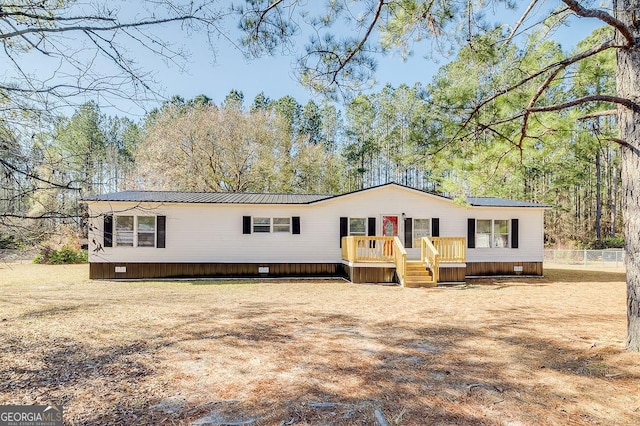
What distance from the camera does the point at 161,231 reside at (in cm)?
1202

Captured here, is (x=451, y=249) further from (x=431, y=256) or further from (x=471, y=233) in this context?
(x=471, y=233)

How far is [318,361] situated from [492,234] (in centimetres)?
1131

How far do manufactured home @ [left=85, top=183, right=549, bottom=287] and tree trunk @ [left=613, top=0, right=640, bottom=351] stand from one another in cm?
688

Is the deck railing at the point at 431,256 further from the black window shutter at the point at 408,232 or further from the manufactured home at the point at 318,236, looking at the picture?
the black window shutter at the point at 408,232

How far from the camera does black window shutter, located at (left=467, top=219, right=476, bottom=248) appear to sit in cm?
1309

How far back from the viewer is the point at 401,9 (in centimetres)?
528

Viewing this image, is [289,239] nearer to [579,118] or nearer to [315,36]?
[315,36]

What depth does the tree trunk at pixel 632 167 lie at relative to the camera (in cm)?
431

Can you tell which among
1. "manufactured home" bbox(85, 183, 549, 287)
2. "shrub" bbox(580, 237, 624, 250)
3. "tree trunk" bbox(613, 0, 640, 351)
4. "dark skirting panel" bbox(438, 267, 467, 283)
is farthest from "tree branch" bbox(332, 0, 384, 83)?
"shrub" bbox(580, 237, 624, 250)

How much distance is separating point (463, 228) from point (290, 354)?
1052cm

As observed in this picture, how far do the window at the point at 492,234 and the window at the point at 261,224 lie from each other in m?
7.97

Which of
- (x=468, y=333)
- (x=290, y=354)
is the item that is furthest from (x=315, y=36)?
(x=468, y=333)

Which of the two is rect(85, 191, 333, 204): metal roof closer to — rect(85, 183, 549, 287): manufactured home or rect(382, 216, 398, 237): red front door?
rect(85, 183, 549, 287): manufactured home

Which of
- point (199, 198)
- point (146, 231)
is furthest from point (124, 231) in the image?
point (199, 198)
